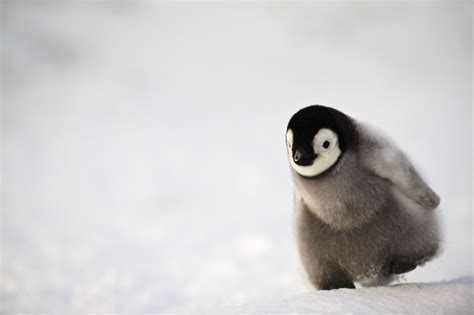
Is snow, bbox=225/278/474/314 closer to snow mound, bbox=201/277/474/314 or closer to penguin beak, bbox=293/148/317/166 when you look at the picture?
snow mound, bbox=201/277/474/314

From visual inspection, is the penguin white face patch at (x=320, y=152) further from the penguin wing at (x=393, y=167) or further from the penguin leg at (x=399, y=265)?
the penguin leg at (x=399, y=265)

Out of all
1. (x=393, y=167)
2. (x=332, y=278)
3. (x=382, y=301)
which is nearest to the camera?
(x=382, y=301)

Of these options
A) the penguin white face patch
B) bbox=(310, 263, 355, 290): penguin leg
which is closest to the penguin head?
the penguin white face patch

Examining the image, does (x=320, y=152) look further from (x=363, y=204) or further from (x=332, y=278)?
(x=332, y=278)

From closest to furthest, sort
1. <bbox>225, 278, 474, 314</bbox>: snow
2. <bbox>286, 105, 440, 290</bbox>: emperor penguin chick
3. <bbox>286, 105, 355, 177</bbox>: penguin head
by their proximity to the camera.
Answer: <bbox>225, 278, 474, 314</bbox>: snow
<bbox>286, 105, 355, 177</bbox>: penguin head
<bbox>286, 105, 440, 290</bbox>: emperor penguin chick

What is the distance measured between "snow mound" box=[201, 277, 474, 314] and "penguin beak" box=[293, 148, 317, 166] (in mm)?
367

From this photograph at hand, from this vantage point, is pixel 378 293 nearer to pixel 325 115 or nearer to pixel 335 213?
pixel 335 213

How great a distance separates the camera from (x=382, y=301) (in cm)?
170

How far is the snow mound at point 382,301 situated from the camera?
1.60m

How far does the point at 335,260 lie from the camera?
74.5 inches

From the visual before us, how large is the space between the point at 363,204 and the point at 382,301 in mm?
284

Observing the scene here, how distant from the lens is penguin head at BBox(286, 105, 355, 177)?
170cm

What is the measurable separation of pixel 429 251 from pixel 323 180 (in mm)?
412

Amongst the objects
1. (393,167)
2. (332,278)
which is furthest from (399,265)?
(393,167)
